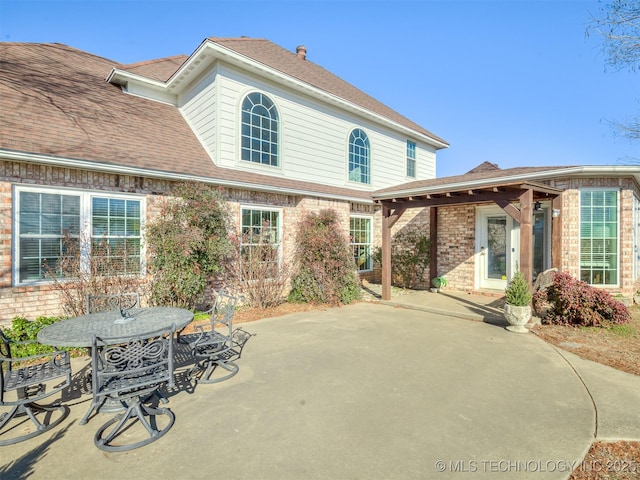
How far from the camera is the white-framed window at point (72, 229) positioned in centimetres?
579

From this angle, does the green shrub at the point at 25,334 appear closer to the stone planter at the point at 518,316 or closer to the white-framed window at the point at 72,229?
the white-framed window at the point at 72,229

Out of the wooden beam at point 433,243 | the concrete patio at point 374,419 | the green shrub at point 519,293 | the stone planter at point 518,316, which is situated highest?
the wooden beam at point 433,243

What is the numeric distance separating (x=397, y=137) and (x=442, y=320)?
30.1 feet

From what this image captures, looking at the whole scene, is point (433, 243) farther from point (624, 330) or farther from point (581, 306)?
point (624, 330)

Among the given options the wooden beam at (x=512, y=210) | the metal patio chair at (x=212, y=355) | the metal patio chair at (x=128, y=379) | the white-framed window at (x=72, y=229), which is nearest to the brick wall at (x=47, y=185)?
the white-framed window at (x=72, y=229)

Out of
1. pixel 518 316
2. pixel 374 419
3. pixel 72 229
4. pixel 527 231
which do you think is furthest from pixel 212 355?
pixel 527 231

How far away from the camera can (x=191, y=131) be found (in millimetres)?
9617

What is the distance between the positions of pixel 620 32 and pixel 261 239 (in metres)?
8.43

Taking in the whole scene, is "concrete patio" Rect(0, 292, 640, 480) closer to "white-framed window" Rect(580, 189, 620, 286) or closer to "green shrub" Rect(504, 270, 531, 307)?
"green shrub" Rect(504, 270, 531, 307)

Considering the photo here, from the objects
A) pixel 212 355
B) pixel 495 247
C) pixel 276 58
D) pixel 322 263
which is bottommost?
pixel 212 355

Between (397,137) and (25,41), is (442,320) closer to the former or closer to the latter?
(397,137)

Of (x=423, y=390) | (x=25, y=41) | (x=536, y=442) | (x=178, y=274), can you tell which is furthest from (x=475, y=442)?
(x=25, y=41)

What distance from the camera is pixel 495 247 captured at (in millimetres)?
10141

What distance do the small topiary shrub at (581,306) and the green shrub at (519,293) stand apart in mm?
1019
